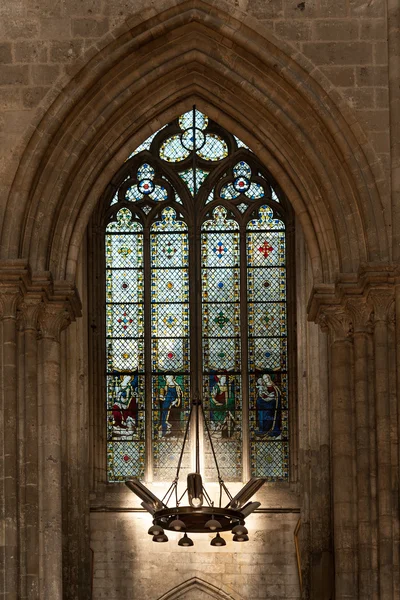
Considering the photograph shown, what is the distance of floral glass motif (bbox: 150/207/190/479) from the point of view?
26.0 m

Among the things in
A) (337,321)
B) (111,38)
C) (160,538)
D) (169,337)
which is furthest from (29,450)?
(111,38)

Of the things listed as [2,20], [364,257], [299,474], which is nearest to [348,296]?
[364,257]

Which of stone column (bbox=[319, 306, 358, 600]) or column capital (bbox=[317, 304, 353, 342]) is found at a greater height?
column capital (bbox=[317, 304, 353, 342])

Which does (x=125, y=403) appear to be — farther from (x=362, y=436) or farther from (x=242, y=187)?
(x=362, y=436)

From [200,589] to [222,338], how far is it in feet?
10.3

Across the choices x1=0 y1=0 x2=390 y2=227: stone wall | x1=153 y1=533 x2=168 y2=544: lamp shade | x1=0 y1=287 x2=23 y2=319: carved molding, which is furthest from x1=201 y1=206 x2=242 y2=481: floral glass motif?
x1=0 y1=287 x2=23 y2=319: carved molding

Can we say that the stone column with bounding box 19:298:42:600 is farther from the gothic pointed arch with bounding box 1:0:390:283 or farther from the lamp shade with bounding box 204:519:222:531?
the lamp shade with bounding box 204:519:222:531

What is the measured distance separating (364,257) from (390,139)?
1.32 m

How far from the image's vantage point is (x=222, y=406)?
26.1m

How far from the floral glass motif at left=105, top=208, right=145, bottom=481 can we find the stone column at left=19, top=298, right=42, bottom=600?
9.63ft

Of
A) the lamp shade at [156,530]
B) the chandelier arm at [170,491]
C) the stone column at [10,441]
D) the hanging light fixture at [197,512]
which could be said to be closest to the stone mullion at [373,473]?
the hanging light fixture at [197,512]

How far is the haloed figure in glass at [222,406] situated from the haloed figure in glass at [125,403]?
0.93m

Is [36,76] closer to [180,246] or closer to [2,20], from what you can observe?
[2,20]

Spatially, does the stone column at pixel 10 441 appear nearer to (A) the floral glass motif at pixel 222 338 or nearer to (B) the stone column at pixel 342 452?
(B) the stone column at pixel 342 452
